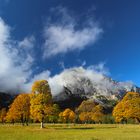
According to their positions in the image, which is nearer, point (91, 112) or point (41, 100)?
point (41, 100)

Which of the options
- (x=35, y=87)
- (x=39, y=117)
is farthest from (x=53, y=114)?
(x=35, y=87)

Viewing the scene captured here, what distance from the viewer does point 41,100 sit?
291ft

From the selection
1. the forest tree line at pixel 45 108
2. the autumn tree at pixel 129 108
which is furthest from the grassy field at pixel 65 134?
the autumn tree at pixel 129 108

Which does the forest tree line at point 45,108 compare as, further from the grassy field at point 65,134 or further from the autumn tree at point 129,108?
the grassy field at point 65,134

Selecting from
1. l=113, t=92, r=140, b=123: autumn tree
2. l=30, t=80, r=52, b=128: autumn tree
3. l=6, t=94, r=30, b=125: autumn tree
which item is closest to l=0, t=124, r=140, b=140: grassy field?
l=30, t=80, r=52, b=128: autumn tree

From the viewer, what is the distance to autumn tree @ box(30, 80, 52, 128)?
8862 cm

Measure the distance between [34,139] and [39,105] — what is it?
46088mm

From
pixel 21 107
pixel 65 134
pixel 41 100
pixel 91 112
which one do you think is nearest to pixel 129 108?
pixel 21 107

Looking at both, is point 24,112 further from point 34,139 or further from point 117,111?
point 34,139

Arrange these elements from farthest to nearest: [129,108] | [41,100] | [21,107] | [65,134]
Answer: [129,108]
[21,107]
[41,100]
[65,134]

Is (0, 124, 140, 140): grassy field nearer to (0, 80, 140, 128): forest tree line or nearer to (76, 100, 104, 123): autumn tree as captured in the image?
(0, 80, 140, 128): forest tree line

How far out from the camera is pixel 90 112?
602 ft

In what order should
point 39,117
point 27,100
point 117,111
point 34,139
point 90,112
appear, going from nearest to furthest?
point 34,139 < point 39,117 < point 27,100 < point 117,111 < point 90,112

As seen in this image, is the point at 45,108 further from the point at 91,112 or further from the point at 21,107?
the point at 91,112
